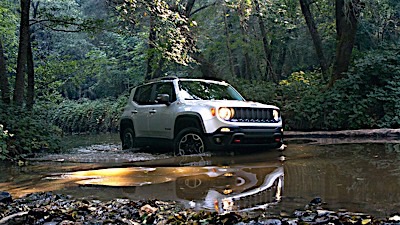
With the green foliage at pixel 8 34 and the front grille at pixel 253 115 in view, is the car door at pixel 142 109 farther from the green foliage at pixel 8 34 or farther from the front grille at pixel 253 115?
the green foliage at pixel 8 34

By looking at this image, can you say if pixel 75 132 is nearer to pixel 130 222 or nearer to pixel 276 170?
pixel 276 170

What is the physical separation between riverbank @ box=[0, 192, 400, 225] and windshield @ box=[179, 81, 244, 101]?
4786mm

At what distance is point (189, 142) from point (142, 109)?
2027mm

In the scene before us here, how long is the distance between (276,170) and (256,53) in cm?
1827

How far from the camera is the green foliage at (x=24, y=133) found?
9336 millimetres

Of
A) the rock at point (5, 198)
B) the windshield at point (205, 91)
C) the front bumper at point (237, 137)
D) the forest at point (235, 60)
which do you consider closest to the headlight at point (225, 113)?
the front bumper at point (237, 137)

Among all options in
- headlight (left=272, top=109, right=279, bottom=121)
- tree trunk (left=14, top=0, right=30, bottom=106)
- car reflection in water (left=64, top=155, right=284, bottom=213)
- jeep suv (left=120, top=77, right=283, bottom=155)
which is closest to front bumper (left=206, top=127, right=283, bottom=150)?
jeep suv (left=120, top=77, right=283, bottom=155)

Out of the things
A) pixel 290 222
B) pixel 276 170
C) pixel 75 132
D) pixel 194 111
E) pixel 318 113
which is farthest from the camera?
pixel 75 132

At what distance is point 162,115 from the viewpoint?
9.03m

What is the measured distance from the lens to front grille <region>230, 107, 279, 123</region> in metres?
8.01

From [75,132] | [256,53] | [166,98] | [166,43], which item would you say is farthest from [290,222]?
[75,132]

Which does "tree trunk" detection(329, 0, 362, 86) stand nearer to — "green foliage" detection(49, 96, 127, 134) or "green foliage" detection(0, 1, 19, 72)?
"green foliage" detection(49, 96, 127, 134)

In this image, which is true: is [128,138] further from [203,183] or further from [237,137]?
[203,183]

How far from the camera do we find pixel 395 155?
7.46m
